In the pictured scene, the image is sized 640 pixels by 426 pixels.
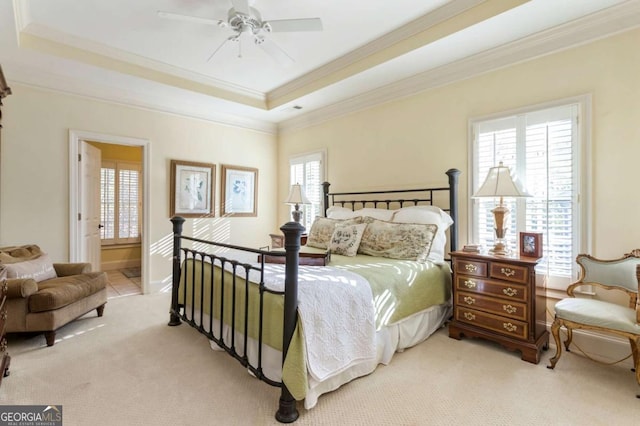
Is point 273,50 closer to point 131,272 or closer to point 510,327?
point 510,327

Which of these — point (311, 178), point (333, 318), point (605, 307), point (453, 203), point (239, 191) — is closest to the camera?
point (333, 318)

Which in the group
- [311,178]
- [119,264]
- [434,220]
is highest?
A: [311,178]

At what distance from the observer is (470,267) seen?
2734 mm

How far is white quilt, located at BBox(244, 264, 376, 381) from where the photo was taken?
5.86 feet

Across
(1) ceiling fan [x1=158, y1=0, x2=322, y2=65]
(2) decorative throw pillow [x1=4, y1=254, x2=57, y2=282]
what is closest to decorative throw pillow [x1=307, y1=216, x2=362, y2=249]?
(1) ceiling fan [x1=158, y1=0, x2=322, y2=65]

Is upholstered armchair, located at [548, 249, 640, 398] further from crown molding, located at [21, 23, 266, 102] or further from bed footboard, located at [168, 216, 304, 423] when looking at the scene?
crown molding, located at [21, 23, 266, 102]

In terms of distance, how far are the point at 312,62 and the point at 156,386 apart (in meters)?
3.48

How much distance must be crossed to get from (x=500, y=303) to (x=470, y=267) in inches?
14.0

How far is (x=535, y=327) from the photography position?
2.42 meters

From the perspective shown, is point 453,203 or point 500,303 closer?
point 500,303

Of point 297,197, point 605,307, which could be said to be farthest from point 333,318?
point 297,197

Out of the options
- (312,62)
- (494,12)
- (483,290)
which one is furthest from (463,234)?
(312,62)

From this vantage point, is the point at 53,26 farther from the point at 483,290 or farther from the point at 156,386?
the point at 483,290

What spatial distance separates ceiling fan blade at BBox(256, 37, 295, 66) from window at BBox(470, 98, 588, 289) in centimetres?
213
